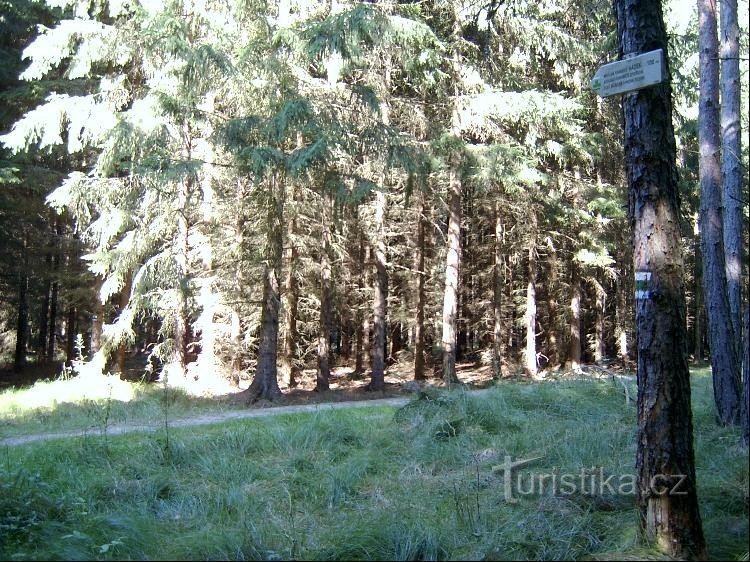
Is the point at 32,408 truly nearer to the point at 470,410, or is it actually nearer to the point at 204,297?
the point at 204,297

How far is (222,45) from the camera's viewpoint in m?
12.6

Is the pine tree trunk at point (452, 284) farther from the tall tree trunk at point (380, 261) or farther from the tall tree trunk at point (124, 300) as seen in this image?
the tall tree trunk at point (124, 300)

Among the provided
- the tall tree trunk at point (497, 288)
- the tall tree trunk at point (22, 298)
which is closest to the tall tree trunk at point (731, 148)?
the tall tree trunk at point (497, 288)

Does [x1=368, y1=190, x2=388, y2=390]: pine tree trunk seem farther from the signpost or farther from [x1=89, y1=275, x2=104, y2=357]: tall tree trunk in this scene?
the signpost

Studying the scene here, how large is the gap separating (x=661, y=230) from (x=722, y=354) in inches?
192

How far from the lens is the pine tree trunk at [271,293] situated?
42.2ft

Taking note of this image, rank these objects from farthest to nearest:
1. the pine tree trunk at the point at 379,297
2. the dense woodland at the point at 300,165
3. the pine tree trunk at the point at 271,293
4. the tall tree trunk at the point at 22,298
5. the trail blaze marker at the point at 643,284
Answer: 1. the tall tree trunk at the point at 22,298
2. the pine tree trunk at the point at 379,297
3. the pine tree trunk at the point at 271,293
4. the dense woodland at the point at 300,165
5. the trail blaze marker at the point at 643,284

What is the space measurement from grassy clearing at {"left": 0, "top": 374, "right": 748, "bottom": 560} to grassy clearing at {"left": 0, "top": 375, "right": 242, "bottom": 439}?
2.09 metres

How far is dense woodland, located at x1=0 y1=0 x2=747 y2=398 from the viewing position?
12273 millimetres

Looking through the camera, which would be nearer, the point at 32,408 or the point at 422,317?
the point at 32,408

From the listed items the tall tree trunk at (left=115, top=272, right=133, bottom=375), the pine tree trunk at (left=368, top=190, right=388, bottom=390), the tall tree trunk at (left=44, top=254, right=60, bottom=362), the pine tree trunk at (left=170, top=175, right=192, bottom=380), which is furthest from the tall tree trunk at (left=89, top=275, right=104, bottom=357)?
the pine tree trunk at (left=368, top=190, right=388, bottom=390)

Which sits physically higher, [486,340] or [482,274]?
[482,274]

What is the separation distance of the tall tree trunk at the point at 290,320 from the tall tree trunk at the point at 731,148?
9994 mm

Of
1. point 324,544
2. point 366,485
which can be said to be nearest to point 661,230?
point 324,544
